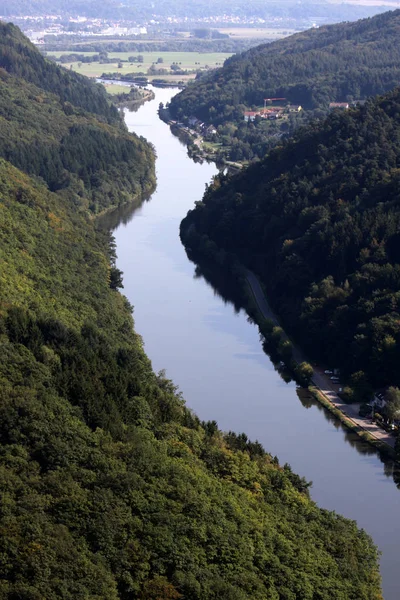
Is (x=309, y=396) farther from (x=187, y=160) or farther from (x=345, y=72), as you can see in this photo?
(x=345, y=72)

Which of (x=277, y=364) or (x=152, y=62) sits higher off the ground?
(x=152, y=62)

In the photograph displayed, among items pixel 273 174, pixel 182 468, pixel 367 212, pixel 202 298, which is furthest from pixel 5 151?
pixel 182 468

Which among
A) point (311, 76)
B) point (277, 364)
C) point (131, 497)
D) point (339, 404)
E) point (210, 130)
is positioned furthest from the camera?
point (311, 76)

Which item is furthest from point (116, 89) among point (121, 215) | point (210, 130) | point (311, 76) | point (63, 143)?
point (121, 215)

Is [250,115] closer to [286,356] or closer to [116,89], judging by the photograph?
[116,89]

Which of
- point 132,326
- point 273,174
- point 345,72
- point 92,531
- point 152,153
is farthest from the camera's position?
point 345,72

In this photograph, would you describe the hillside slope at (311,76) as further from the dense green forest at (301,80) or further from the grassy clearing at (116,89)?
the grassy clearing at (116,89)
